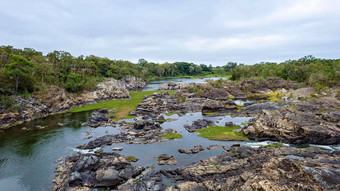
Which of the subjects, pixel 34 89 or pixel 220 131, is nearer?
pixel 220 131

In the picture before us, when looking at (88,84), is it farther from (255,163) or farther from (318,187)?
(318,187)

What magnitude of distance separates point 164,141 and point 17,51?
87601 mm

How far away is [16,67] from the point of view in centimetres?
6272

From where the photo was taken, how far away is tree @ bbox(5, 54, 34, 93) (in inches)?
2399

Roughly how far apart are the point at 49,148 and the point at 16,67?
128ft

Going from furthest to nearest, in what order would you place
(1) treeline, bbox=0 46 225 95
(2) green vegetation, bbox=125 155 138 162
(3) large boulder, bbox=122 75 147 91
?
(3) large boulder, bbox=122 75 147 91, (1) treeline, bbox=0 46 225 95, (2) green vegetation, bbox=125 155 138 162

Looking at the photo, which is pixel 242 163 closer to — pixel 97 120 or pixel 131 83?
pixel 97 120

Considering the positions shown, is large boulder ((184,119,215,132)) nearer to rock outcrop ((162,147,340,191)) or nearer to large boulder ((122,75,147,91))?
rock outcrop ((162,147,340,191))

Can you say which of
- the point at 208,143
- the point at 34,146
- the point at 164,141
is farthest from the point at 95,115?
the point at 208,143

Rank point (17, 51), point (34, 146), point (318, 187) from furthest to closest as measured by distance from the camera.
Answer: point (17, 51)
point (34, 146)
point (318, 187)

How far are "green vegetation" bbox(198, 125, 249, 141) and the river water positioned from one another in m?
1.69

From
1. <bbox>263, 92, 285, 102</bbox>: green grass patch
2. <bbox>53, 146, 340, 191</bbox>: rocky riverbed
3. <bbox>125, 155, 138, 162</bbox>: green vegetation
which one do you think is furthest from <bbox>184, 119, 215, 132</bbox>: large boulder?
<bbox>263, 92, 285, 102</bbox>: green grass patch

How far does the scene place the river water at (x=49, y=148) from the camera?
99.6ft

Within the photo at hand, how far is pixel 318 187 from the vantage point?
1725 centimetres
